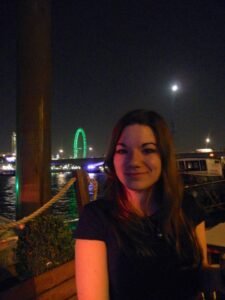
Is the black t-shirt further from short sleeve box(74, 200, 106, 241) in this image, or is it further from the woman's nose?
the woman's nose

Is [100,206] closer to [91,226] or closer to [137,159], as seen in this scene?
[91,226]

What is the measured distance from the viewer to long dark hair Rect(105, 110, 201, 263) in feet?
5.06

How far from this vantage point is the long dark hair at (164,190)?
1.54m

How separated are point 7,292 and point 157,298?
100 centimetres

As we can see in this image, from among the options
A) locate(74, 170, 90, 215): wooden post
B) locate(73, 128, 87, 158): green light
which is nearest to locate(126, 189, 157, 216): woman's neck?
locate(74, 170, 90, 215): wooden post

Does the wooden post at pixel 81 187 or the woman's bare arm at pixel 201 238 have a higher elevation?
the wooden post at pixel 81 187

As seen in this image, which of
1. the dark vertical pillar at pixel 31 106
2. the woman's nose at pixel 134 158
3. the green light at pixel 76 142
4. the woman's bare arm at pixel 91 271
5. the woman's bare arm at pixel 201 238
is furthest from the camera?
the green light at pixel 76 142

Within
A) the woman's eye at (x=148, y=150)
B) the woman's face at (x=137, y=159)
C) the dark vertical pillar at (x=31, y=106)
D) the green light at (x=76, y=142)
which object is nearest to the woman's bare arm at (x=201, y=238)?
the woman's face at (x=137, y=159)

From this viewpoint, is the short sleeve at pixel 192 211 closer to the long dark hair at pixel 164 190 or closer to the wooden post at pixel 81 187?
the long dark hair at pixel 164 190

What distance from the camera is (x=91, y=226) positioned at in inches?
55.7

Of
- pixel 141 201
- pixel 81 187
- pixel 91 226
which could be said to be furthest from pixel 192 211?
pixel 81 187

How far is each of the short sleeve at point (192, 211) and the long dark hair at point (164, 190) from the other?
0.04m

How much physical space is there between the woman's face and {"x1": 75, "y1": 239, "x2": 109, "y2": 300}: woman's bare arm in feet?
1.17

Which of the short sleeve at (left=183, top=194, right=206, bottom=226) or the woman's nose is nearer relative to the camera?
the woman's nose
